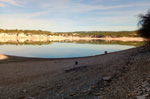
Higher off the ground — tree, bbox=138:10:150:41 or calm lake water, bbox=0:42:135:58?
tree, bbox=138:10:150:41

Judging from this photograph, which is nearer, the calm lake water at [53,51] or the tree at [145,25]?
the tree at [145,25]

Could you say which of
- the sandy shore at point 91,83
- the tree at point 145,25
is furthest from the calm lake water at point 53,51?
the sandy shore at point 91,83

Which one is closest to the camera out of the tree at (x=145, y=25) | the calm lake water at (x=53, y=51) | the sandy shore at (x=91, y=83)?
the sandy shore at (x=91, y=83)

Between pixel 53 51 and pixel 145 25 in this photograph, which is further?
pixel 53 51

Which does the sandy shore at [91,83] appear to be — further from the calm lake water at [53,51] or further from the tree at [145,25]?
the calm lake water at [53,51]

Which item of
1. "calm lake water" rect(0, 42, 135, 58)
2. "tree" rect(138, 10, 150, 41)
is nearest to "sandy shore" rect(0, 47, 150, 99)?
"tree" rect(138, 10, 150, 41)

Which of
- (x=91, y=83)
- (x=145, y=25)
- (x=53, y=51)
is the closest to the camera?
(x=91, y=83)

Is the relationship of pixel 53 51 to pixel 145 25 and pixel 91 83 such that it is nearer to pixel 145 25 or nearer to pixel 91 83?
pixel 145 25

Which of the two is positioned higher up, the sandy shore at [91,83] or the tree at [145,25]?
the tree at [145,25]

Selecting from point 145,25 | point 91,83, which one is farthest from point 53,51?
point 91,83

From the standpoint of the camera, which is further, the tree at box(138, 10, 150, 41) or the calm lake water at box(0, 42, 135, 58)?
the calm lake water at box(0, 42, 135, 58)

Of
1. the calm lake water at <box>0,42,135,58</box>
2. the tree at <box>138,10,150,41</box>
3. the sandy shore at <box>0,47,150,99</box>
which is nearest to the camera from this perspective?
the sandy shore at <box>0,47,150,99</box>

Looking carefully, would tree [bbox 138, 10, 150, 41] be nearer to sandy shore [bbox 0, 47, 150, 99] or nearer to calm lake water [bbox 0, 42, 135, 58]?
sandy shore [bbox 0, 47, 150, 99]

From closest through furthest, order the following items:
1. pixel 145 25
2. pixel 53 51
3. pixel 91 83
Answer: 1. pixel 91 83
2. pixel 145 25
3. pixel 53 51
